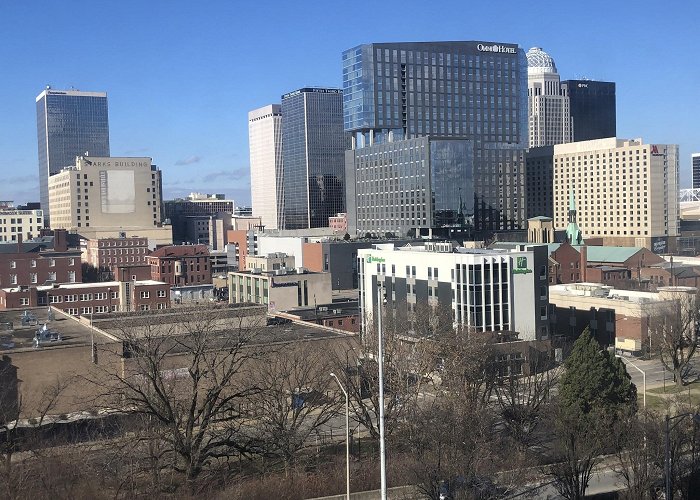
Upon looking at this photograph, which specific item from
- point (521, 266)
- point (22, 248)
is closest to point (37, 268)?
point (22, 248)

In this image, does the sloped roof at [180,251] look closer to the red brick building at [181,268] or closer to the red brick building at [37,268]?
the red brick building at [181,268]

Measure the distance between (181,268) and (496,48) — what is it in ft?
281

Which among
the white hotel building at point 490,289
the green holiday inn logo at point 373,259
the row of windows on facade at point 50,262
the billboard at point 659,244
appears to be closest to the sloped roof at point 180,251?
the row of windows on facade at point 50,262

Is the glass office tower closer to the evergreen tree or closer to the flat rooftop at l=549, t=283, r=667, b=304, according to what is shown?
the flat rooftop at l=549, t=283, r=667, b=304

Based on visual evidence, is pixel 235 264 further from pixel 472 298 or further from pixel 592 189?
pixel 472 298

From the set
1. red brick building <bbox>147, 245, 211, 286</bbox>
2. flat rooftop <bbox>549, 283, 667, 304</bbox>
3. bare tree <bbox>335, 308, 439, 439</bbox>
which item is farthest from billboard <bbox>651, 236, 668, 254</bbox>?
bare tree <bbox>335, 308, 439, 439</bbox>

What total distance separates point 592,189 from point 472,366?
15361 cm

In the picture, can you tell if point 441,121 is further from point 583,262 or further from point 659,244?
point 583,262

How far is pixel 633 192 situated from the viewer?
18725 centimetres

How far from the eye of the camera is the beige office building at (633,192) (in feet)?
604

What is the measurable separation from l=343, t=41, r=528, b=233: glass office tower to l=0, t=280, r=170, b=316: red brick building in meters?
66.0

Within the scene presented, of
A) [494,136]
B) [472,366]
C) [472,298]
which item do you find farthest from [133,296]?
[494,136]

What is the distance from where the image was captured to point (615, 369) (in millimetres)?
52625

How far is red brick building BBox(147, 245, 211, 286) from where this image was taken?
13262 centimetres
